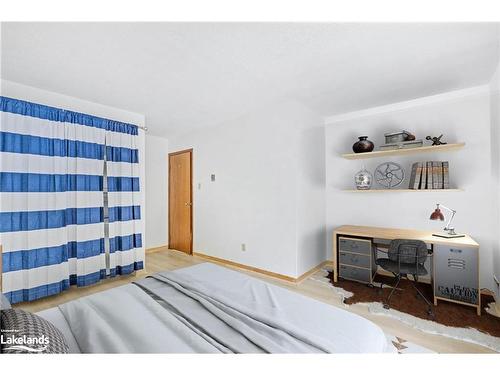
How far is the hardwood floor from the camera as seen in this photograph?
5.74 feet

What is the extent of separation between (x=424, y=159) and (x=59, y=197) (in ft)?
14.7

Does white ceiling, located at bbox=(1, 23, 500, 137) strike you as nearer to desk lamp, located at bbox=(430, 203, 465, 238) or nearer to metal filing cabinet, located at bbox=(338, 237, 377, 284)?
desk lamp, located at bbox=(430, 203, 465, 238)

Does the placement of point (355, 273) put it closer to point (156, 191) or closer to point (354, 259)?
point (354, 259)

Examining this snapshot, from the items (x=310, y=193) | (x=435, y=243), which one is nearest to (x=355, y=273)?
(x=435, y=243)

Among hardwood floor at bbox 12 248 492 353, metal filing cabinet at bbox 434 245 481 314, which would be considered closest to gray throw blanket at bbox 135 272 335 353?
hardwood floor at bbox 12 248 492 353

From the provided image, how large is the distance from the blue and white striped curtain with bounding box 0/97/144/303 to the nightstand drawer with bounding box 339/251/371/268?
285 cm

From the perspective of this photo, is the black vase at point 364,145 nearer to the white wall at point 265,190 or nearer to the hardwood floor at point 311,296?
the white wall at point 265,190

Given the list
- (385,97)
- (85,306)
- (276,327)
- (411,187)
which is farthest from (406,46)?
(85,306)

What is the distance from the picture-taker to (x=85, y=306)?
1.25m

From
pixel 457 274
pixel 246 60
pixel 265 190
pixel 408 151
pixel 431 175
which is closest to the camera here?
pixel 246 60

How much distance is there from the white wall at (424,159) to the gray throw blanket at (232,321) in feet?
8.88

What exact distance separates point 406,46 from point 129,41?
7.19ft

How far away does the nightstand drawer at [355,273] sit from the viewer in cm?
279

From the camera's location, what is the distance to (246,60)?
2.01 meters
